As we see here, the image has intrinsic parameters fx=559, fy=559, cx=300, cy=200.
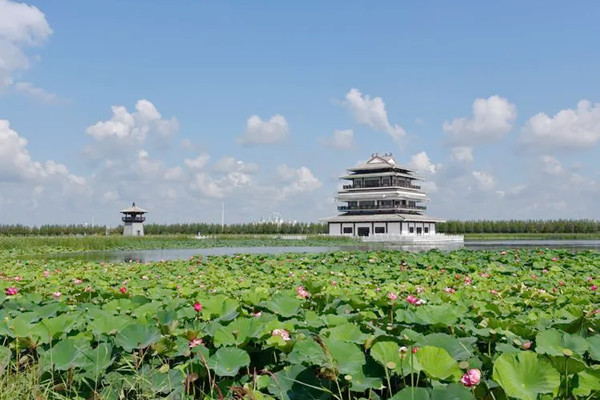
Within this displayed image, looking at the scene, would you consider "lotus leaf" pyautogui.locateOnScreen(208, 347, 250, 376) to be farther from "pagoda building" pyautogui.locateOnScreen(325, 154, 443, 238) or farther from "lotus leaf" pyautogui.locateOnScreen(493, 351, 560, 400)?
"pagoda building" pyautogui.locateOnScreen(325, 154, 443, 238)

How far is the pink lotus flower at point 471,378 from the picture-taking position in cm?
212

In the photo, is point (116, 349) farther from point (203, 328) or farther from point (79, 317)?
point (79, 317)

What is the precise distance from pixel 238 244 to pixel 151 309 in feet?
131

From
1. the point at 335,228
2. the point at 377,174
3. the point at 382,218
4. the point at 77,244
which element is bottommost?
the point at 77,244

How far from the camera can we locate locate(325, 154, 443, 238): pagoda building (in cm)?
5728

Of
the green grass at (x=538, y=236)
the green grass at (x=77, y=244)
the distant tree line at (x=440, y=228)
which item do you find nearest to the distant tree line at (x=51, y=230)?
the distant tree line at (x=440, y=228)

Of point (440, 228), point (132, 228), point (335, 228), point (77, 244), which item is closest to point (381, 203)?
point (335, 228)

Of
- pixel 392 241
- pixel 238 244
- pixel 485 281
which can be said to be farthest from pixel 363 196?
pixel 485 281

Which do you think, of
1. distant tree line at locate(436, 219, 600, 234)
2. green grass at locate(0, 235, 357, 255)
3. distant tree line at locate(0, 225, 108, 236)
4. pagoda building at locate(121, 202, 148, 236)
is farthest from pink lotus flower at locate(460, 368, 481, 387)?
distant tree line at locate(436, 219, 600, 234)

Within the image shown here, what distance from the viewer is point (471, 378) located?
6.98 ft

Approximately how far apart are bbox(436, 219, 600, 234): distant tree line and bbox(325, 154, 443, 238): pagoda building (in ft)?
36.0

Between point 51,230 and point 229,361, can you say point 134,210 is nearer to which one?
point 51,230

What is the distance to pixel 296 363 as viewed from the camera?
232 cm

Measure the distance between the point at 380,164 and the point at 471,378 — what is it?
59321mm
